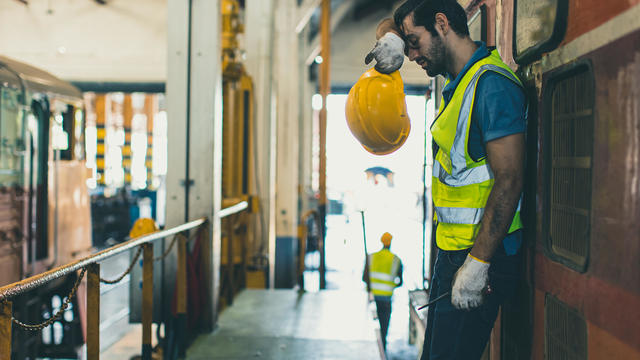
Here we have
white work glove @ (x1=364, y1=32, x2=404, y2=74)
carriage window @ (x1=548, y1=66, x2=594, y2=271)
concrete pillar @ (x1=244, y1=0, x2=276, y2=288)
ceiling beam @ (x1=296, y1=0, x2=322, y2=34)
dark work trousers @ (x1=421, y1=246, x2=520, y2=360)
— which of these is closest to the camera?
carriage window @ (x1=548, y1=66, x2=594, y2=271)

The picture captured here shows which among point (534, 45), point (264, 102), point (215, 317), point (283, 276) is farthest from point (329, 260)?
point (534, 45)

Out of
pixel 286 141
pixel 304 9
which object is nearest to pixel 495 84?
pixel 286 141

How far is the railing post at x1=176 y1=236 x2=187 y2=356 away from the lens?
403 centimetres

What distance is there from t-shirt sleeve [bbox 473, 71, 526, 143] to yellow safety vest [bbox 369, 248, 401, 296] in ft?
11.0

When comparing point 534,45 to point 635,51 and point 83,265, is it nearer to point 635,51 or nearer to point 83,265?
point 635,51

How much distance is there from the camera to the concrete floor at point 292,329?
4.12 m

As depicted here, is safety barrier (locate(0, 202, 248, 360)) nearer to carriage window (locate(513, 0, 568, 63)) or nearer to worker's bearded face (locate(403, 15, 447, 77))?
worker's bearded face (locate(403, 15, 447, 77))

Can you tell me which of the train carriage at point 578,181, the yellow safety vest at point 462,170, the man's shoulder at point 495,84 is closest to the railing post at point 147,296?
the yellow safety vest at point 462,170

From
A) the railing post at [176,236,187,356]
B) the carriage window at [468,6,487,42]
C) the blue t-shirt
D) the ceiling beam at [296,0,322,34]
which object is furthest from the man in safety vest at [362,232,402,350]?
the ceiling beam at [296,0,322,34]

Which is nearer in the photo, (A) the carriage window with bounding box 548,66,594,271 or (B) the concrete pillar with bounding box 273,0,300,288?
(A) the carriage window with bounding box 548,66,594,271

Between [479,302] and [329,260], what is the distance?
440 inches

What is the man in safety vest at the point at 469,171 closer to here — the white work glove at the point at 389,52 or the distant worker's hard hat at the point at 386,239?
the white work glove at the point at 389,52

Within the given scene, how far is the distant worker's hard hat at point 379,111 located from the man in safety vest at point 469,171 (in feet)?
0.83

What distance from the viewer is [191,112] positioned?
4.53 m
